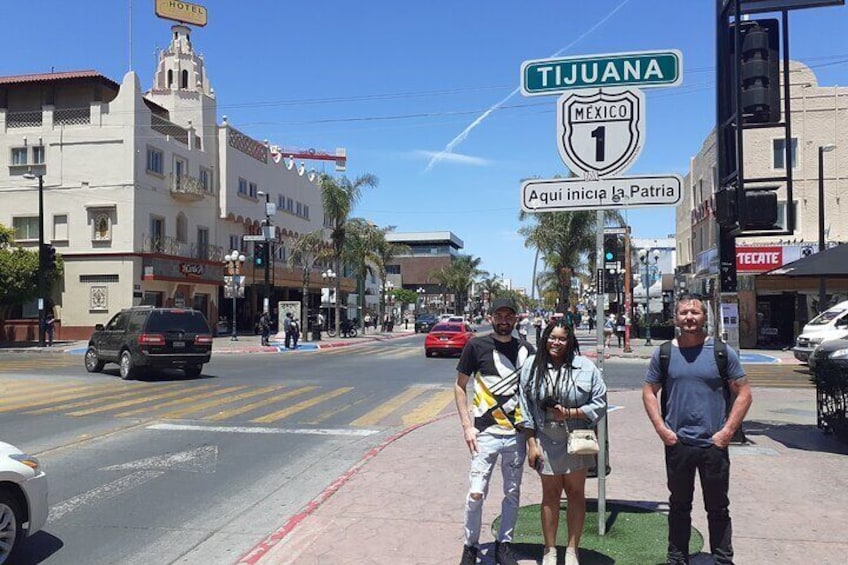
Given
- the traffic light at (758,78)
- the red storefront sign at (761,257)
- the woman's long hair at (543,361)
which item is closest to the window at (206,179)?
the red storefront sign at (761,257)

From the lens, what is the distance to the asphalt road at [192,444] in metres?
5.97

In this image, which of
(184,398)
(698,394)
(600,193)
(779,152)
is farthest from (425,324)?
(698,394)

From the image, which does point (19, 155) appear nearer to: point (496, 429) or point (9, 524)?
point (9, 524)

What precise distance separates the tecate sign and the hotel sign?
187 feet

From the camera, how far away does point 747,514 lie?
616cm

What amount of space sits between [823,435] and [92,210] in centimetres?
3815

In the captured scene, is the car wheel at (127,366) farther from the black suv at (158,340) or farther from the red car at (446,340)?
the red car at (446,340)

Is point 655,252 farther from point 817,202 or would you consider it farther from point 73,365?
point 73,365

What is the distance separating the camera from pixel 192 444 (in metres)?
9.80

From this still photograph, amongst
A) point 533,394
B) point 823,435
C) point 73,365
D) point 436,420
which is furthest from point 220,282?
point 533,394

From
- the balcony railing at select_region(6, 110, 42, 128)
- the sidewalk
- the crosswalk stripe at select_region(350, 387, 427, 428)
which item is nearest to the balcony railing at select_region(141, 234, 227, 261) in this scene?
the balcony railing at select_region(6, 110, 42, 128)

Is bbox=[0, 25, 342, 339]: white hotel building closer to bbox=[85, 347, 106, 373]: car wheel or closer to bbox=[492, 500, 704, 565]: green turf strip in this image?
bbox=[85, 347, 106, 373]: car wheel

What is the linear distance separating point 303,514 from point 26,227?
4044 cm

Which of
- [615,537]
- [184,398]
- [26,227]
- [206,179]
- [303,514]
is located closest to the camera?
[615,537]
